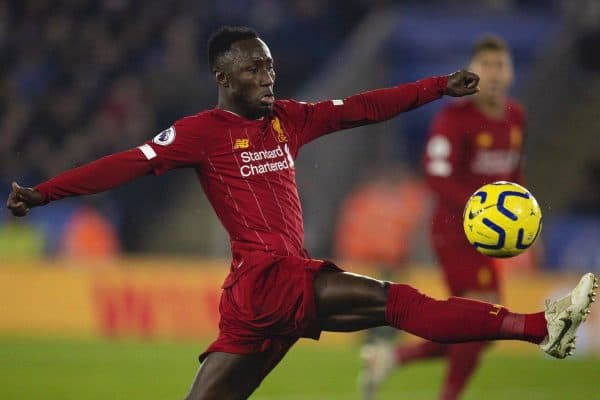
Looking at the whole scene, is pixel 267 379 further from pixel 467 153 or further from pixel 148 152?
pixel 148 152

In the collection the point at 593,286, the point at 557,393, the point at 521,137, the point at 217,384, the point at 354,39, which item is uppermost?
the point at 354,39

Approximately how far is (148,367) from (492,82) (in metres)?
4.69

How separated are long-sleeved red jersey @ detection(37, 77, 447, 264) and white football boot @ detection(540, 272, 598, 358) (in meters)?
1.25

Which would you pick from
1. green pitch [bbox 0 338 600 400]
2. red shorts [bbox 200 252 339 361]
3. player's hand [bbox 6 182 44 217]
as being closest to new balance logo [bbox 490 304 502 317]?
red shorts [bbox 200 252 339 361]

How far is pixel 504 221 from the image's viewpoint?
224 inches

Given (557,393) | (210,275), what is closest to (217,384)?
(557,393)

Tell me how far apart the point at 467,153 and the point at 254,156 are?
276 cm

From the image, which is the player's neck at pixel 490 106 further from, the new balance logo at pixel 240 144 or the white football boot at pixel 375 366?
the new balance logo at pixel 240 144

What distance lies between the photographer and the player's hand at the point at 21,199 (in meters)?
5.16

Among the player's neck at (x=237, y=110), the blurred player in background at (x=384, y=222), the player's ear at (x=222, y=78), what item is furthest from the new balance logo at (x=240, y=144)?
the blurred player in background at (x=384, y=222)

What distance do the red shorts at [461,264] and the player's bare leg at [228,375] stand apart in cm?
248

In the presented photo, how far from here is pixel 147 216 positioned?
1711 centimetres

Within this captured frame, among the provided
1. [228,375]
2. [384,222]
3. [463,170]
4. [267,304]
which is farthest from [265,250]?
[384,222]

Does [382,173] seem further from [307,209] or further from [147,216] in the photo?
[147,216]
